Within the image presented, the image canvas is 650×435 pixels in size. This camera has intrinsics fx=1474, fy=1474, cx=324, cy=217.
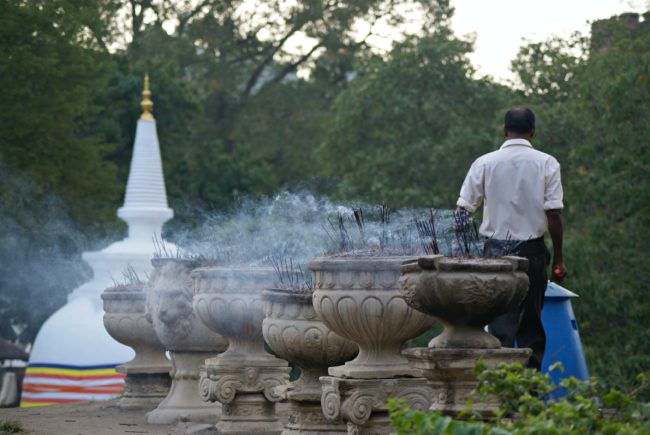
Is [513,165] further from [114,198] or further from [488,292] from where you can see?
[114,198]

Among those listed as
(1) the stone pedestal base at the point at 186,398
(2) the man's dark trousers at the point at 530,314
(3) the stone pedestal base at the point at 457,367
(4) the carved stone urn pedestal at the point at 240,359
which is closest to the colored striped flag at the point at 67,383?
(1) the stone pedestal base at the point at 186,398

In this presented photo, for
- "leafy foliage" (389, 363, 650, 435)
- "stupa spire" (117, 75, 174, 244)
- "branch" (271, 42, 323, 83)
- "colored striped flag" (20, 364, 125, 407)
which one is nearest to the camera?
"leafy foliage" (389, 363, 650, 435)

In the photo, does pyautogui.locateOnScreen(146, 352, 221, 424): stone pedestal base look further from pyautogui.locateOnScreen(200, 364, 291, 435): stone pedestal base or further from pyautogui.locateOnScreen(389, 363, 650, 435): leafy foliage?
pyautogui.locateOnScreen(389, 363, 650, 435): leafy foliage

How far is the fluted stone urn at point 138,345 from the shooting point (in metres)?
12.9

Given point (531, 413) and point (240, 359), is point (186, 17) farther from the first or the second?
point (531, 413)

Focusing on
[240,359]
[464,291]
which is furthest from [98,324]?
[464,291]

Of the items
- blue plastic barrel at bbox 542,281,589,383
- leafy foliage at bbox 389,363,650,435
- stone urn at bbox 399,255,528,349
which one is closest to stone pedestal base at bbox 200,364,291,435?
blue plastic barrel at bbox 542,281,589,383

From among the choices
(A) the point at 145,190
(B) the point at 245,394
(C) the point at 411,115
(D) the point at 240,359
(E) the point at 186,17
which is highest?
(E) the point at 186,17

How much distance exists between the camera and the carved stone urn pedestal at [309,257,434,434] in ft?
26.6

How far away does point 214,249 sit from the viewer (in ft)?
37.0

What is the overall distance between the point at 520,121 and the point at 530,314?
112 centimetres

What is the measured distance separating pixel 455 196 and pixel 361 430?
954 inches

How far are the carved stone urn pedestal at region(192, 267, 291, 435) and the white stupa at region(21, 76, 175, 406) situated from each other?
16137 millimetres

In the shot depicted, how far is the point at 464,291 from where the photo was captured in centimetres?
716
